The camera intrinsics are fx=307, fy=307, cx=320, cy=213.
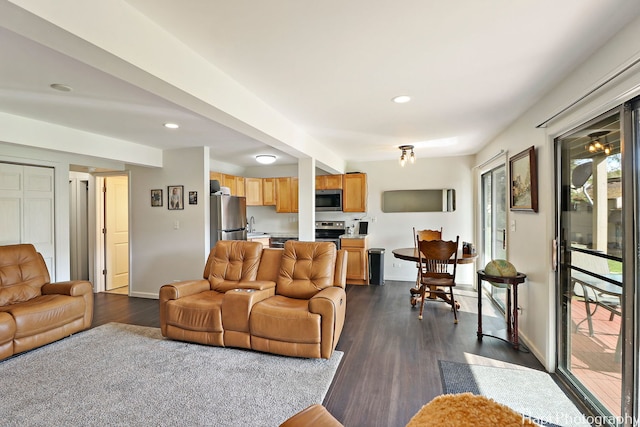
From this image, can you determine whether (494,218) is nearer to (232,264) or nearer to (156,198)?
(232,264)

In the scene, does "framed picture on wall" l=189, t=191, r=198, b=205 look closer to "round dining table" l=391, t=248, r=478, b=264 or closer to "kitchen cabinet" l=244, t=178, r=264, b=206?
"kitchen cabinet" l=244, t=178, r=264, b=206

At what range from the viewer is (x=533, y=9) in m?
1.54

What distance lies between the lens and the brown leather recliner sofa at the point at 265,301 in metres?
2.71

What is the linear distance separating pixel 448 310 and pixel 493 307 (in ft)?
2.24

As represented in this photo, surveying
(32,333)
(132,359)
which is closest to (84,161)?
(32,333)

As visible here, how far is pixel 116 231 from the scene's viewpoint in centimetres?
572

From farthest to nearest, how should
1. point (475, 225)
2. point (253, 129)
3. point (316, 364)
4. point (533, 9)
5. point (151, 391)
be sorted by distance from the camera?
point (475, 225), point (253, 129), point (316, 364), point (151, 391), point (533, 9)

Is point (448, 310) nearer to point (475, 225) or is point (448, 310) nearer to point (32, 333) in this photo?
point (475, 225)

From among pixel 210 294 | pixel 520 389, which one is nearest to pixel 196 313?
pixel 210 294

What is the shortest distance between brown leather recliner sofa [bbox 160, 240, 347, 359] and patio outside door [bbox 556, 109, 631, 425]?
186cm

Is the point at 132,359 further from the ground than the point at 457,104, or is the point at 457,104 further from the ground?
the point at 457,104

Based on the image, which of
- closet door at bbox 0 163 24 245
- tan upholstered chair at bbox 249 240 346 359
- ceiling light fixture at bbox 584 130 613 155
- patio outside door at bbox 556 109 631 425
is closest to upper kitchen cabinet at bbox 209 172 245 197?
closet door at bbox 0 163 24 245

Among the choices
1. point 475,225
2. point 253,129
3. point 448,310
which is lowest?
point 448,310

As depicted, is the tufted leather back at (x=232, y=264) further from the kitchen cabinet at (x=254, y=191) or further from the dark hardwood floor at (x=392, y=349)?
the kitchen cabinet at (x=254, y=191)
